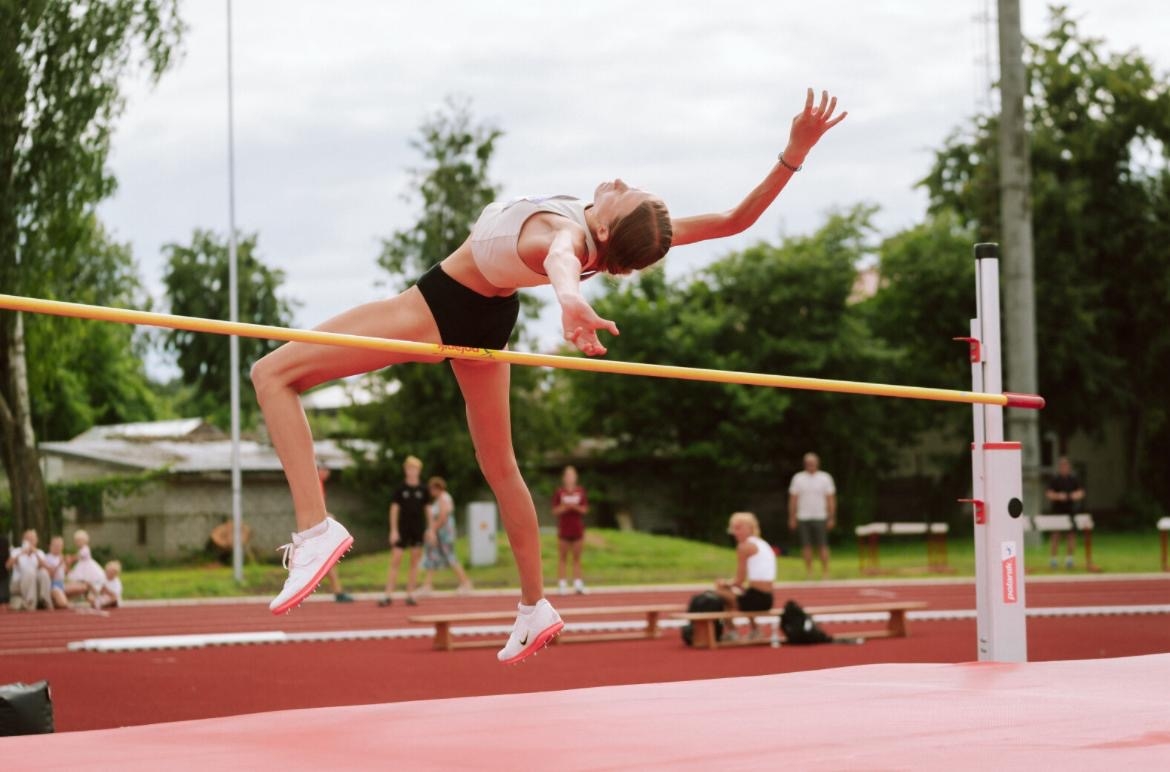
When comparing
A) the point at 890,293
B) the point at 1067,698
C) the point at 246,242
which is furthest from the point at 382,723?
the point at 246,242

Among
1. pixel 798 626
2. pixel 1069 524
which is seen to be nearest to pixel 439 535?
pixel 798 626

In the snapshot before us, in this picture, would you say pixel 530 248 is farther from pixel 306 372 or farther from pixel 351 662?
pixel 351 662

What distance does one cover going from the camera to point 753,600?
12.1 metres

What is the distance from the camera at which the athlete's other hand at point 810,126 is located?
4797mm

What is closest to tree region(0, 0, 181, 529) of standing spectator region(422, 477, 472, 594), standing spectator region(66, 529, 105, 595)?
standing spectator region(66, 529, 105, 595)

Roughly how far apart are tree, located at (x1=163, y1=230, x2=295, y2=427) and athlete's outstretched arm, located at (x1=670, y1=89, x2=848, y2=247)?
44602mm

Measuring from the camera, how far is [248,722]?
12.2ft

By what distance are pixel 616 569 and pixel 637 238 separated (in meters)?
18.3

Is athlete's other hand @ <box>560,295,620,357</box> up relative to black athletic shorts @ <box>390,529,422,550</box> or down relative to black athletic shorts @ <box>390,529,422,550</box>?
up

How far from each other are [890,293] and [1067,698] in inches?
1196

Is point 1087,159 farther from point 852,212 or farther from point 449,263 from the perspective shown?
point 449,263

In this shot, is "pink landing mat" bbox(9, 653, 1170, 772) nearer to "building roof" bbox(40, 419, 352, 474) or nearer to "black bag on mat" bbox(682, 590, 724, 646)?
"black bag on mat" bbox(682, 590, 724, 646)

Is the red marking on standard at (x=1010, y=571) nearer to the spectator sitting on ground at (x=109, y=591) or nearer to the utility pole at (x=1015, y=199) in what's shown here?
the spectator sitting on ground at (x=109, y=591)

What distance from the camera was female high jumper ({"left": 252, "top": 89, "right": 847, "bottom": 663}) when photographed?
4.24 m
